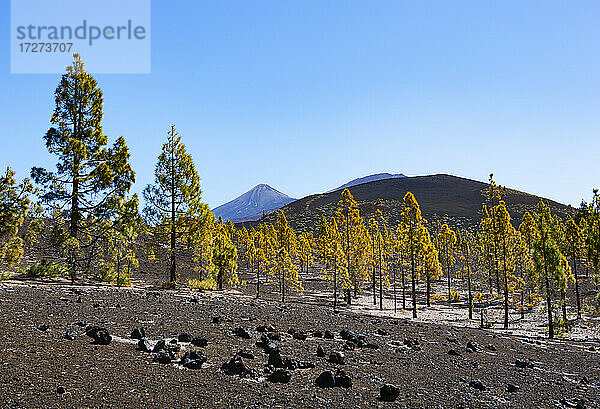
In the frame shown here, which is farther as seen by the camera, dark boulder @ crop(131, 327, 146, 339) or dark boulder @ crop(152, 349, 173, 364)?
dark boulder @ crop(131, 327, 146, 339)

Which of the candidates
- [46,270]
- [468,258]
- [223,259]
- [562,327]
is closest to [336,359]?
[46,270]

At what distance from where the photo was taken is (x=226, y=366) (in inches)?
405

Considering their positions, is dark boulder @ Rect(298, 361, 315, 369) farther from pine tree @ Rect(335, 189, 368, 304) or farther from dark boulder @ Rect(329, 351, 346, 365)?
pine tree @ Rect(335, 189, 368, 304)

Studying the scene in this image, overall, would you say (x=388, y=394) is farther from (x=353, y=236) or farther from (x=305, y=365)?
(x=353, y=236)

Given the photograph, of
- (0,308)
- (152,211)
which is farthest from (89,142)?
(0,308)

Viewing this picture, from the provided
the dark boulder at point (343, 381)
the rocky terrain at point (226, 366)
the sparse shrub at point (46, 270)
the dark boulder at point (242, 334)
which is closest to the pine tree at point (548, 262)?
the rocky terrain at point (226, 366)

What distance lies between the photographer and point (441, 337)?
21875 millimetres

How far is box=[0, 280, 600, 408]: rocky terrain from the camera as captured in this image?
8.27 m

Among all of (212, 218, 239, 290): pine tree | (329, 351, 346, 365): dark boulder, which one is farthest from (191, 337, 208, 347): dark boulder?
(212, 218, 239, 290): pine tree

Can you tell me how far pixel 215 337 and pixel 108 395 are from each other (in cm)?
600

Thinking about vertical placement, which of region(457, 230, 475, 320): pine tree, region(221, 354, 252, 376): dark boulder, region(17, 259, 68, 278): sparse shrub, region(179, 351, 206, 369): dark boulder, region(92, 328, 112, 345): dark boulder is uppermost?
region(17, 259, 68, 278): sparse shrub

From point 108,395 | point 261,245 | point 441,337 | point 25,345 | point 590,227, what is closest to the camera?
point 108,395

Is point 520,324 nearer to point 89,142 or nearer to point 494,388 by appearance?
point 494,388

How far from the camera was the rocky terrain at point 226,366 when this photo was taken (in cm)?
827
